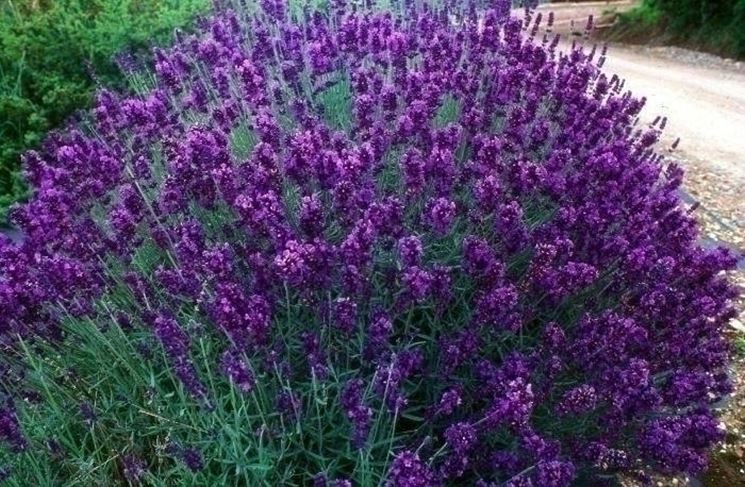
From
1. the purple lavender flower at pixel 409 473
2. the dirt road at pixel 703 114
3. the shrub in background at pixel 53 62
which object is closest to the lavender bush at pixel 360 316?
the purple lavender flower at pixel 409 473

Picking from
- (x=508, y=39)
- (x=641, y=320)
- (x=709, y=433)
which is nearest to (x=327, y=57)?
(x=508, y=39)

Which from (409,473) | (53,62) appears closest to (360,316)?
(409,473)

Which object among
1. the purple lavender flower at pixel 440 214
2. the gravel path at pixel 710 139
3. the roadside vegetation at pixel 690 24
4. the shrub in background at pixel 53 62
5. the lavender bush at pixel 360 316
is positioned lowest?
the roadside vegetation at pixel 690 24

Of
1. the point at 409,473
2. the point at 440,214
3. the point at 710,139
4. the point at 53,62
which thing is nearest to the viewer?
the point at 409,473

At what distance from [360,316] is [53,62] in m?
4.54

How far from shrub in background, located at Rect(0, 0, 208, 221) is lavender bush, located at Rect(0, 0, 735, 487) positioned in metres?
2.31

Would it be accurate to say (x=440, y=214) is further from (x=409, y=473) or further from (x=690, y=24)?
(x=690, y=24)

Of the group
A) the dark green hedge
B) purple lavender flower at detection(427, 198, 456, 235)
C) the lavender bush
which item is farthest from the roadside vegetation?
purple lavender flower at detection(427, 198, 456, 235)

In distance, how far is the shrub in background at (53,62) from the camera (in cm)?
505

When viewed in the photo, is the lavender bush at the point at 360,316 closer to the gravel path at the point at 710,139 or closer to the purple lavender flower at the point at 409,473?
the purple lavender flower at the point at 409,473

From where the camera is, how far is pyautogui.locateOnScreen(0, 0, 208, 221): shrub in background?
505 centimetres

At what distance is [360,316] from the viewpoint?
2303 millimetres

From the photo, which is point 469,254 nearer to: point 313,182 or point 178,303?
point 313,182

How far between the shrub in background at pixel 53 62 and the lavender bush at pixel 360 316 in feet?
7.58
